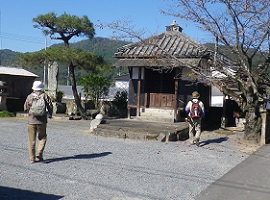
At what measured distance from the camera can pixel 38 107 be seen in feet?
23.6

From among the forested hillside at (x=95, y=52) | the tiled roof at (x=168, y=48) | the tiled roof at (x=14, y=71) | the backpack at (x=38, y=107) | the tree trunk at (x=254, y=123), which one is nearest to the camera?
the backpack at (x=38, y=107)

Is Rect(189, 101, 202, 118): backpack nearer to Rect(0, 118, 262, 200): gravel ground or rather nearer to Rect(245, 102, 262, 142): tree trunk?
Rect(0, 118, 262, 200): gravel ground

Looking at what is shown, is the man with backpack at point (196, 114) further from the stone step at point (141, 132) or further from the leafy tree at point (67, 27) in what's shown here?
the leafy tree at point (67, 27)

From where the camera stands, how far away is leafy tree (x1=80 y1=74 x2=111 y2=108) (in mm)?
19281

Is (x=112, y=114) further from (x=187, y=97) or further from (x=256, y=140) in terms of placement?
(x=256, y=140)

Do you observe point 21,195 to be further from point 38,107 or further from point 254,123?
point 254,123

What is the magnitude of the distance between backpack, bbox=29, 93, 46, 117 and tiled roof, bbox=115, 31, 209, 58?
7.29m

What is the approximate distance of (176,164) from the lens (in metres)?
7.96

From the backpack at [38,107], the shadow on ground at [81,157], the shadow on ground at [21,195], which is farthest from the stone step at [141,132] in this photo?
the shadow on ground at [21,195]

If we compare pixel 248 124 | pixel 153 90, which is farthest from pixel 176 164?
pixel 153 90

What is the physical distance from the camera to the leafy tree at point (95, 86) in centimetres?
1928

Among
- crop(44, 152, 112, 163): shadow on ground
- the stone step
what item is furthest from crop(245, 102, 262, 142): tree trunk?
crop(44, 152, 112, 163): shadow on ground

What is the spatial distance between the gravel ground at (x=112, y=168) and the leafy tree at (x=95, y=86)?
808 centimetres

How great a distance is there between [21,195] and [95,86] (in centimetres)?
1456
